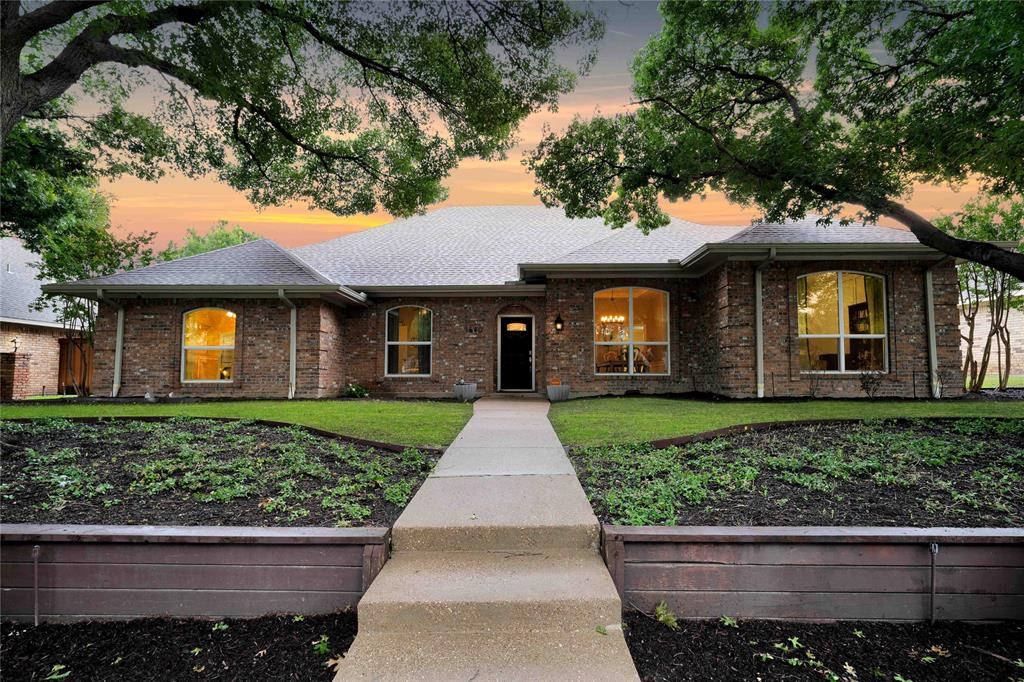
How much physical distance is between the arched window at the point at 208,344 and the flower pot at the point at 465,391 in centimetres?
543

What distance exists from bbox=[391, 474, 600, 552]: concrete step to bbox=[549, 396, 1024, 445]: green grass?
226cm

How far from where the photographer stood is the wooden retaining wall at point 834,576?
8.64 ft

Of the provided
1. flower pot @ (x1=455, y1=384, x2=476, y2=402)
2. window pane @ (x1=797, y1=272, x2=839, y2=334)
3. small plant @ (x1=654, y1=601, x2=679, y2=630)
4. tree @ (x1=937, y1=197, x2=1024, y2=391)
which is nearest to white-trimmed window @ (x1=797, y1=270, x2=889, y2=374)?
window pane @ (x1=797, y1=272, x2=839, y2=334)

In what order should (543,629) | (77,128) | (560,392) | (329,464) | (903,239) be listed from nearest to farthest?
(543,629) → (329,464) → (77,128) → (903,239) → (560,392)

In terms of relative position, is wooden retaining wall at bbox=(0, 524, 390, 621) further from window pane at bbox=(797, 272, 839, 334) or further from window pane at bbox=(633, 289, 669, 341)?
window pane at bbox=(797, 272, 839, 334)

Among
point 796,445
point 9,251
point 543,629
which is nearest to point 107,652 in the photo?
point 543,629

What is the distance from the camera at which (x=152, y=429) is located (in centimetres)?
617

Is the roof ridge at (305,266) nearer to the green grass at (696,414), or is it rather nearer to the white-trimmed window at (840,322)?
the green grass at (696,414)

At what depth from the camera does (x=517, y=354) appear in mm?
13266

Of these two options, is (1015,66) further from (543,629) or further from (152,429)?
(152,429)

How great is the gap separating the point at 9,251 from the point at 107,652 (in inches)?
972

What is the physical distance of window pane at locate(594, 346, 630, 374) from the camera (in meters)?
12.1

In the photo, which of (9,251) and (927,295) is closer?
(927,295)

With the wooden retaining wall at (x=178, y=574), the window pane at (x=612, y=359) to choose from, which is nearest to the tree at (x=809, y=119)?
the window pane at (x=612, y=359)
